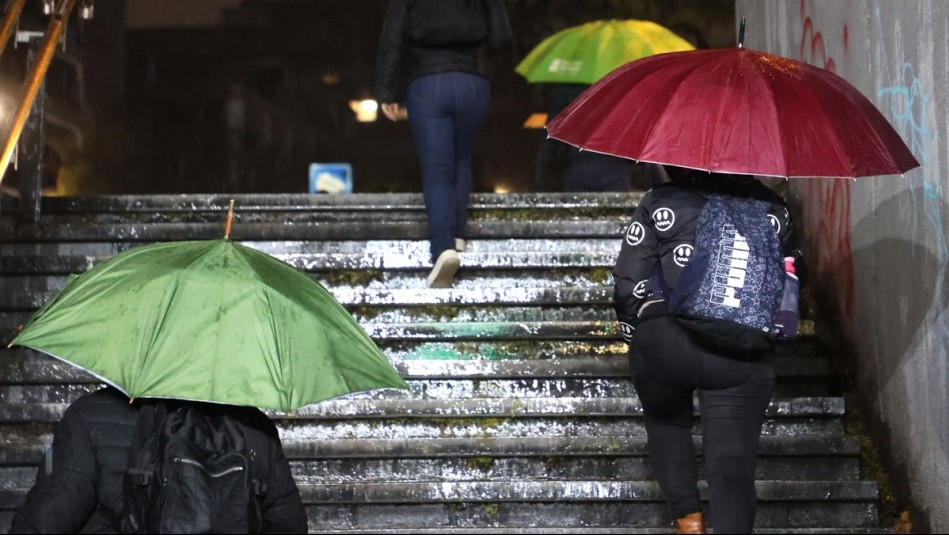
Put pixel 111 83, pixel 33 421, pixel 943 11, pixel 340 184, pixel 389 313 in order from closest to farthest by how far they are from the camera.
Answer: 1. pixel 943 11
2. pixel 33 421
3. pixel 389 313
4. pixel 340 184
5. pixel 111 83

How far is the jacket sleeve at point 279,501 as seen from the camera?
11.9 feet

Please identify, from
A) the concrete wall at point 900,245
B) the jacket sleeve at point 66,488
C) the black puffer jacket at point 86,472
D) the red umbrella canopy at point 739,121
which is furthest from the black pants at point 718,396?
the jacket sleeve at point 66,488

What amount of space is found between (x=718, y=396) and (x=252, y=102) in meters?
15.9

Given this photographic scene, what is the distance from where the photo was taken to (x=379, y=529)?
571 cm

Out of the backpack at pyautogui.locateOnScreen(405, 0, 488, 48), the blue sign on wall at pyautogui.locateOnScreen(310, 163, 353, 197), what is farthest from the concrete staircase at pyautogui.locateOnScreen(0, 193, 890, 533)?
the blue sign on wall at pyautogui.locateOnScreen(310, 163, 353, 197)

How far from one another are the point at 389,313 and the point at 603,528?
6.25 feet

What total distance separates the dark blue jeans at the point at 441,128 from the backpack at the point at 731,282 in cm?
289

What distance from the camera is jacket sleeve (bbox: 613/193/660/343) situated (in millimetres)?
4531

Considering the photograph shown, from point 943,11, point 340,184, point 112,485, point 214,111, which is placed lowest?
point 112,485

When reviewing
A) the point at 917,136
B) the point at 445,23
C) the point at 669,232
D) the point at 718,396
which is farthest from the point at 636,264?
the point at 445,23

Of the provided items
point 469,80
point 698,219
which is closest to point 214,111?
point 469,80

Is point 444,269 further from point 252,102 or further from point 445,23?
point 252,102

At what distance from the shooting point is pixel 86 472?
11.2 ft

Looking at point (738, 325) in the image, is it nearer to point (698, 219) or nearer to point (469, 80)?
point (698, 219)
